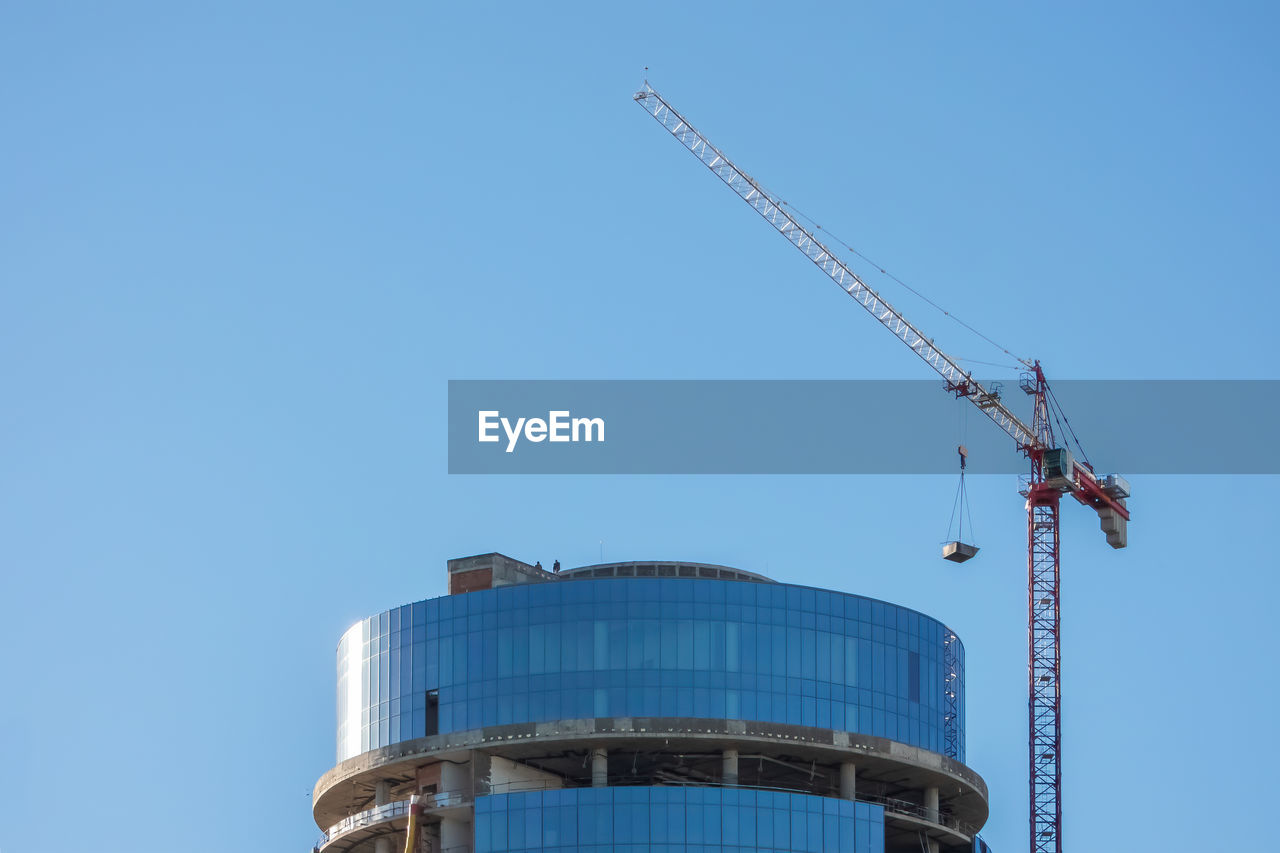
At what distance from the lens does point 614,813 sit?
173m

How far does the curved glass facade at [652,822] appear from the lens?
17250cm

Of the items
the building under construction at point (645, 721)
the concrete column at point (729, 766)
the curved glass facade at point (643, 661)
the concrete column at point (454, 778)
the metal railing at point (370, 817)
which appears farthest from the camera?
the metal railing at point (370, 817)

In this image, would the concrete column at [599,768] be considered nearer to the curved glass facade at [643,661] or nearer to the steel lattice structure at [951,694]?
the curved glass facade at [643,661]

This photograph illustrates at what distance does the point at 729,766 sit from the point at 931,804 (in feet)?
57.8

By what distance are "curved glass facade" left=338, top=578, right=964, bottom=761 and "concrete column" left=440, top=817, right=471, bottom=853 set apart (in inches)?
263

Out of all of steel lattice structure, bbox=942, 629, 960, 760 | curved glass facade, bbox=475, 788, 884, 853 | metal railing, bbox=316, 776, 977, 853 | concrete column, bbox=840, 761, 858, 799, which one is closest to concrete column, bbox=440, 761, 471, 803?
metal railing, bbox=316, 776, 977, 853

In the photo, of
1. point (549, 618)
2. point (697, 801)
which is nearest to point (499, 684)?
point (549, 618)

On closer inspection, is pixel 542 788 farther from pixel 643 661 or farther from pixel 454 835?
pixel 643 661

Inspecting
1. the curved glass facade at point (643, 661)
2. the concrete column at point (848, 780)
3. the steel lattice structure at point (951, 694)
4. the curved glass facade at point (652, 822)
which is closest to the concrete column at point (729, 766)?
the curved glass facade at point (652, 822)

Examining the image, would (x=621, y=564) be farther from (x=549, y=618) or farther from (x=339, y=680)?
(x=339, y=680)

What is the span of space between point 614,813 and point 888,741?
21629mm

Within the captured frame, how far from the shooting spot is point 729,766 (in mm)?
176750

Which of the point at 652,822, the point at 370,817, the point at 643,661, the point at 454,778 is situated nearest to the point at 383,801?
the point at 370,817

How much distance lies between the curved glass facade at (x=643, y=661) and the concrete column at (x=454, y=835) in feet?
21.9
